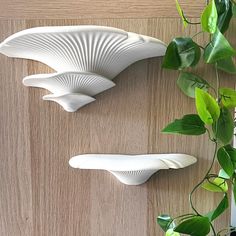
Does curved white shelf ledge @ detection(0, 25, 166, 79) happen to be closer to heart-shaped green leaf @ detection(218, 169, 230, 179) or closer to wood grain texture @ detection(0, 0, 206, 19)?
wood grain texture @ detection(0, 0, 206, 19)

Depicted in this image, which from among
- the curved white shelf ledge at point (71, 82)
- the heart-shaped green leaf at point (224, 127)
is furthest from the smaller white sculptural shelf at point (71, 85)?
the heart-shaped green leaf at point (224, 127)

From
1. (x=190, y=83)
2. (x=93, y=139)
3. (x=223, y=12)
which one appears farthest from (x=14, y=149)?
(x=223, y=12)

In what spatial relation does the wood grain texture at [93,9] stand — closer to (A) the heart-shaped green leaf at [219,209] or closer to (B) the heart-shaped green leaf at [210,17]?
(B) the heart-shaped green leaf at [210,17]

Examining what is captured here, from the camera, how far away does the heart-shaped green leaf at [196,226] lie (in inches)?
25.5

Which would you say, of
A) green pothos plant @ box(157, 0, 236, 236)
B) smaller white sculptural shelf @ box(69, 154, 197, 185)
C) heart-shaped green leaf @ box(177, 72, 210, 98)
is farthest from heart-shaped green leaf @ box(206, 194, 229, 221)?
heart-shaped green leaf @ box(177, 72, 210, 98)

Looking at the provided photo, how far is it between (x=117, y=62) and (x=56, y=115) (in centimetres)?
18

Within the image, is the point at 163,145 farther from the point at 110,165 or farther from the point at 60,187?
the point at 60,187

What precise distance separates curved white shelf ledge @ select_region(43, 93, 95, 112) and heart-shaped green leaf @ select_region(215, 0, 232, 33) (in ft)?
0.95

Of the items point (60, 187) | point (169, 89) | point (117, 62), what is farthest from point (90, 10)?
point (60, 187)

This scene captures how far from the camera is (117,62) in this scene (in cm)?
72

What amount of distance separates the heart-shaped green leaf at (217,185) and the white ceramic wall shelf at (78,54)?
0.91 feet

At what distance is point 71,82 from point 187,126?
236 mm

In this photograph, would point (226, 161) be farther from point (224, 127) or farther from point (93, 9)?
point (93, 9)

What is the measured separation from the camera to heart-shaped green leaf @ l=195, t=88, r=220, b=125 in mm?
613
